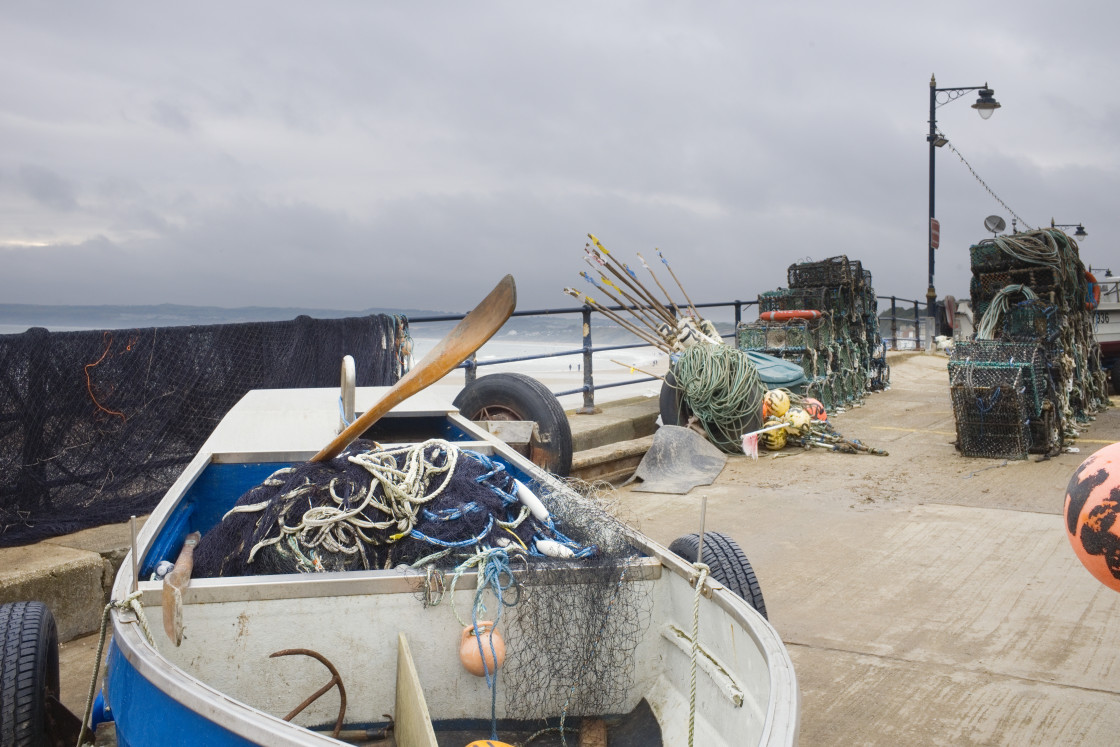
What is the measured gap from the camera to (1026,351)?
817cm

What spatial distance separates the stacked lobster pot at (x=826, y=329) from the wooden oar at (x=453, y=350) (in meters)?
7.83

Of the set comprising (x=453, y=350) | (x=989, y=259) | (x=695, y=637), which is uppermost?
(x=989, y=259)

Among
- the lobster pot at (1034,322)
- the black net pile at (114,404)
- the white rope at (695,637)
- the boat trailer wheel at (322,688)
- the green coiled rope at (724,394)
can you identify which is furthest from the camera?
the lobster pot at (1034,322)

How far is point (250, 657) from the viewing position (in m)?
2.56

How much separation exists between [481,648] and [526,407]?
13.8 feet

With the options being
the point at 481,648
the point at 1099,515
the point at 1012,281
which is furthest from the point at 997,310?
the point at 481,648

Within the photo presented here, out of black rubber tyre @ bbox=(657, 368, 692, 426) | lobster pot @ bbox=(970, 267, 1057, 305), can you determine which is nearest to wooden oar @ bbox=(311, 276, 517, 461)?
black rubber tyre @ bbox=(657, 368, 692, 426)

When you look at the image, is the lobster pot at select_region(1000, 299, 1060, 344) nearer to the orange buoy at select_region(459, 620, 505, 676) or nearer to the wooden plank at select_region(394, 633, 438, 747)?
the orange buoy at select_region(459, 620, 505, 676)

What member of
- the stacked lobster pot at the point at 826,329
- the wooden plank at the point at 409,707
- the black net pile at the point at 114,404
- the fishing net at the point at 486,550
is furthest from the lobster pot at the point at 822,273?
the wooden plank at the point at 409,707

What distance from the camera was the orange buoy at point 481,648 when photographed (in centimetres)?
260

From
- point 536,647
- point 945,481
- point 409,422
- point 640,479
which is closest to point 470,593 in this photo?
point 536,647

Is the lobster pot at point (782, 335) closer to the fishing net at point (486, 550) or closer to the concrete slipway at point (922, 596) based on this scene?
the concrete slipway at point (922, 596)

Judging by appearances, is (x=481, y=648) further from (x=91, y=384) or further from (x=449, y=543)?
(x=91, y=384)

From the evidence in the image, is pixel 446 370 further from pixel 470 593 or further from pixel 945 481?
pixel 945 481
